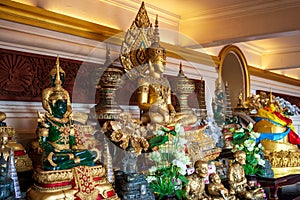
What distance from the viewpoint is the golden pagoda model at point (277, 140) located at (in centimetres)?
233

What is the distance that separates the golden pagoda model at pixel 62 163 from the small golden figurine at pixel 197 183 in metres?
0.38

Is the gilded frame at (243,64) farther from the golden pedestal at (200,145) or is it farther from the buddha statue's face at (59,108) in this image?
the buddha statue's face at (59,108)

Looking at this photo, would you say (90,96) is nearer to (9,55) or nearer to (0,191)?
(9,55)

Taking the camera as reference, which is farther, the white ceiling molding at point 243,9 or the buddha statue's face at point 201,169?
the white ceiling molding at point 243,9

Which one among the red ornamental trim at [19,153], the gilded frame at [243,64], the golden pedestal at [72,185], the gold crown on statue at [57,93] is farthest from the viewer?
the gilded frame at [243,64]

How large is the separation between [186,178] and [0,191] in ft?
2.58

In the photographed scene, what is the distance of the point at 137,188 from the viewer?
1.47m

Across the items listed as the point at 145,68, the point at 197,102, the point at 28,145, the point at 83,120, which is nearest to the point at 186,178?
the point at 83,120

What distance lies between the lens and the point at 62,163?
131cm

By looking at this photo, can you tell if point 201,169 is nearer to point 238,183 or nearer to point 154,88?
point 238,183

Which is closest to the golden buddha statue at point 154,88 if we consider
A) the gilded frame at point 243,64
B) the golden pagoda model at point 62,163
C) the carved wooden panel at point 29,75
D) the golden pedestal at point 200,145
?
the golden pedestal at point 200,145

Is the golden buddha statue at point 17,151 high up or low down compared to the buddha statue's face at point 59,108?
down

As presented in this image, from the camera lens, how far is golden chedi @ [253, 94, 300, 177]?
233 cm

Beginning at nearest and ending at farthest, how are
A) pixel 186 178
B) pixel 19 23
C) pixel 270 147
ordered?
pixel 186 178
pixel 19 23
pixel 270 147
